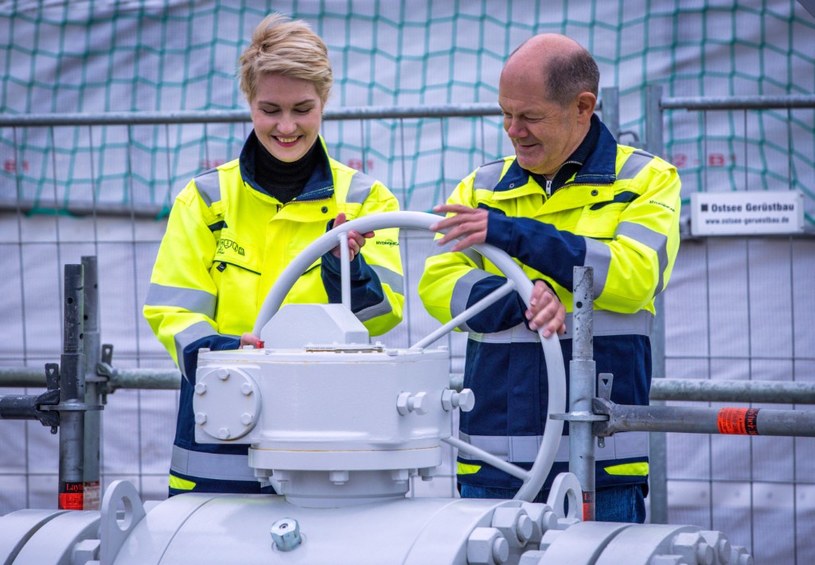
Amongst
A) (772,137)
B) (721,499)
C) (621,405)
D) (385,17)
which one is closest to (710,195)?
(772,137)

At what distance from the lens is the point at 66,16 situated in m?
5.93

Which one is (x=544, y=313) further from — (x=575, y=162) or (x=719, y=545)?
(x=719, y=545)

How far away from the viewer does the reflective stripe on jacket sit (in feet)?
9.29

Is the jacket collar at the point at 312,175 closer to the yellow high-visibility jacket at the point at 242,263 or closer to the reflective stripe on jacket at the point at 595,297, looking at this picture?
the yellow high-visibility jacket at the point at 242,263

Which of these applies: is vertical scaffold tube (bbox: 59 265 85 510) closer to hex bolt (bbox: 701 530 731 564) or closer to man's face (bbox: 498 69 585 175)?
man's face (bbox: 498 69 585 175)

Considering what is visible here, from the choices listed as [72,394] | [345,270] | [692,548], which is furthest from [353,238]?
[692,548]

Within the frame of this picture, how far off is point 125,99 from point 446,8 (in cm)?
151

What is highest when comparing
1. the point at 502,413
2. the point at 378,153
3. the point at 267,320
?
the point at 378,153

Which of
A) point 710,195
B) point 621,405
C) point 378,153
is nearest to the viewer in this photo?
point 621,405

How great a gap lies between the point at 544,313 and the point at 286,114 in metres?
0.77

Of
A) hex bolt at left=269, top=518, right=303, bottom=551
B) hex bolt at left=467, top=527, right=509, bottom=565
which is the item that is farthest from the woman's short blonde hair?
hex bolt at left=467, top=527, right=509, bottom=565

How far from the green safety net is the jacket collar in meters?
1.98

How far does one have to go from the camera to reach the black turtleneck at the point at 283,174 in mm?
3043

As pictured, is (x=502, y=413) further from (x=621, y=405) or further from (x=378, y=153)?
(x=378, y=153)
